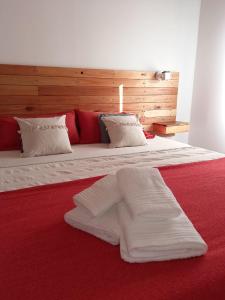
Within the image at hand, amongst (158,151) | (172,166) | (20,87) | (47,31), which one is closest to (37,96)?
(20,87)

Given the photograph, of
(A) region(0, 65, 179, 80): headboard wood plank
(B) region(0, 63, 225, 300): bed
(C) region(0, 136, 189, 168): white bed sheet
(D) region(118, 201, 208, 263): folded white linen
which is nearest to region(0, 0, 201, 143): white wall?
(A) region(0, 65, 179, 80): headboard wood plank

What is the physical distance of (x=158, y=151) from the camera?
2.50 m

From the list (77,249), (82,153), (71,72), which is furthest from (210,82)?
(77,249)

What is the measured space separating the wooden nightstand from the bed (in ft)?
4.89

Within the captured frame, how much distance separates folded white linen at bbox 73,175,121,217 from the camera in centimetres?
117

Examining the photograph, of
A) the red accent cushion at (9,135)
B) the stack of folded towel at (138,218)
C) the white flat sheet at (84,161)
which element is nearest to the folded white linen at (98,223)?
the stack of folded towel at (138,218)

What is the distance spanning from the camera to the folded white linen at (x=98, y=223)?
1.09m

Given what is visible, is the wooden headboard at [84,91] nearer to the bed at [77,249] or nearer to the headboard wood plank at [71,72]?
the headboard wood plank at [71,72]

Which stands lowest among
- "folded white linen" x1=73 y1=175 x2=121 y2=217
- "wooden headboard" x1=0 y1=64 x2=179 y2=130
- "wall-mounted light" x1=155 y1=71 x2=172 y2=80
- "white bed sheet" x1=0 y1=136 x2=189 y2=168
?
"white bed sheet" x1=0 y1=136 x2=189 y2=168

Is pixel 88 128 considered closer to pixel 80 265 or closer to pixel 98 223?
pixel 98 223

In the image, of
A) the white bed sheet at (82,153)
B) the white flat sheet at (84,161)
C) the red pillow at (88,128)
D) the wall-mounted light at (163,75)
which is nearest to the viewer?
the white flat sheet at (84,161)

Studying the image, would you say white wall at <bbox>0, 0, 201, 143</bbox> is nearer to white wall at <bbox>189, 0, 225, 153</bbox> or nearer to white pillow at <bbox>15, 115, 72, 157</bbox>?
white wall at <bbox>189, 0, 225, 153</bbox>

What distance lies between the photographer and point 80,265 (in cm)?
96

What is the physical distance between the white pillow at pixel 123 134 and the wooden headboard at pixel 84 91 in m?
0.48
